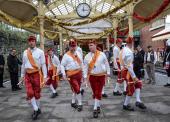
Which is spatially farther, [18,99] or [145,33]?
[145,33]

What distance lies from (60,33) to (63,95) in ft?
57.1

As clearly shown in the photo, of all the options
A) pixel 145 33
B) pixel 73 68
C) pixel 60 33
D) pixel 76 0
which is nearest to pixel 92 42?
pixel 73 68

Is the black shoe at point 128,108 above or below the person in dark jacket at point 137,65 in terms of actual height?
below

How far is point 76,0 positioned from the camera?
82.2 feet

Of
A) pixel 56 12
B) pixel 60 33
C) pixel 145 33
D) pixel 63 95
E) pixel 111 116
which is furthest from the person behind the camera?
pixel 145 33

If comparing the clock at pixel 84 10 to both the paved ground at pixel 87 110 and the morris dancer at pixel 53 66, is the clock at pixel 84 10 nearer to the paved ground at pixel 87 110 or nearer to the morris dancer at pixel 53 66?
the morris dancer at pixel 53 66

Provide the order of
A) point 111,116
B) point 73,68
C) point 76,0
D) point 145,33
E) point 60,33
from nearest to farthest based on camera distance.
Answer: point 111,116
point 73,68
point 76,0
point 60,33
point 145,33

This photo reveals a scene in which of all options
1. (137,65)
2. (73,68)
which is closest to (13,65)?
(137,65)

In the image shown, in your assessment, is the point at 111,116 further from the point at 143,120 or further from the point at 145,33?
the point at 145,33

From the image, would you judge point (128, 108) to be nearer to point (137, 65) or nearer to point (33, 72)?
point (33, 72)

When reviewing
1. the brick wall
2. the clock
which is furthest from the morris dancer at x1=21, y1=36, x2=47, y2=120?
the brick wall

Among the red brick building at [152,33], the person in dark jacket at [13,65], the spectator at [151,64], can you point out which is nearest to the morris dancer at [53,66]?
the person in dark jacket at [13,65]

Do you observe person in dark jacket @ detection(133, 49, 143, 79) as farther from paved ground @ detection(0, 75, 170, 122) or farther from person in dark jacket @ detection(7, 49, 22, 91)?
person in dark jacket @ detection(7, 49, 22, 91)

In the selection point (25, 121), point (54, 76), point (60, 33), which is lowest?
point (25, 121)
